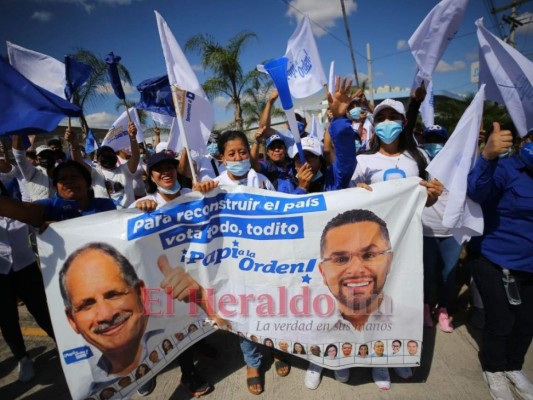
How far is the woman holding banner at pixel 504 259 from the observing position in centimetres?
218

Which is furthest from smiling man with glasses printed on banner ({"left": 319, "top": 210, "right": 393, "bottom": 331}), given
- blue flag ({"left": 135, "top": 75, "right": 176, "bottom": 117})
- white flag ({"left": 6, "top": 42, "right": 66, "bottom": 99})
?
white flag ({"left": 6, "top": 42, "right": 66, "bottom": 99})

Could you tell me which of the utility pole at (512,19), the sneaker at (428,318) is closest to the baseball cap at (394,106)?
the sneaker at (428,318)

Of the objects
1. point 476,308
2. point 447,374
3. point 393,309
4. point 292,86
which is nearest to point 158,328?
point 393,309

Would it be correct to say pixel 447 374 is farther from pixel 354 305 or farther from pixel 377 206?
pixel 377 206

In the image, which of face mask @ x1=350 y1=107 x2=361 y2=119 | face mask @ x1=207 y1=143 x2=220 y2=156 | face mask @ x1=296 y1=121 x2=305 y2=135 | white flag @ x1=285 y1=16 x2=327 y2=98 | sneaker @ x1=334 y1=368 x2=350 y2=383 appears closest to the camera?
sneaker @ x1=334 y1=368 x2=350 y2=383

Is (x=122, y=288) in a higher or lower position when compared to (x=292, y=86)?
lower

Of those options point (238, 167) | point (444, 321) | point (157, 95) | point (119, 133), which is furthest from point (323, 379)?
point (119, 133)

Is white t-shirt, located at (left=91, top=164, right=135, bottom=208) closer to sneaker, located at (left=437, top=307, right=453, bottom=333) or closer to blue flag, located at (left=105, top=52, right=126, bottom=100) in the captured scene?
blue flag, located at (left=105, top=52, right=126, bottom=100)

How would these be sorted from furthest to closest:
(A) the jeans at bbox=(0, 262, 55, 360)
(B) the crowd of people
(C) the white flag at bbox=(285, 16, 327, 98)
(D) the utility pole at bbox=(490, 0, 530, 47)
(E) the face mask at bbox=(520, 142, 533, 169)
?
1. (D) the utility pole at bbox=(490, 0, 530, 47)
2. (C) the white flag at bbox=(285, 16, 327, 98)
3. (A) the jeans at bbox=(0, 262, 55, 360)
4. (B) the crowd of people
5. (E) the face mask at bbox=(520, 142, 533, 169)

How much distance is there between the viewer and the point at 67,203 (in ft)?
8.21

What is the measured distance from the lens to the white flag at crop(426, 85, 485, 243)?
2199 millimetres

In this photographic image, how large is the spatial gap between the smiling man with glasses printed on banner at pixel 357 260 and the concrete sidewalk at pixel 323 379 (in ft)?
2.46

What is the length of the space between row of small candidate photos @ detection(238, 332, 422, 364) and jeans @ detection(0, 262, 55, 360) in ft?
8.25

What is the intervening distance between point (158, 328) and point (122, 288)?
1.48ft
